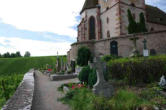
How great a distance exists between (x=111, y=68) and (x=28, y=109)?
5.68m

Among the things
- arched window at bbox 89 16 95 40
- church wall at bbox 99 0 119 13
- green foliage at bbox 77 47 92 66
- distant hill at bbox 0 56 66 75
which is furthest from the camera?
distant hill at bbox 0 56 66 75

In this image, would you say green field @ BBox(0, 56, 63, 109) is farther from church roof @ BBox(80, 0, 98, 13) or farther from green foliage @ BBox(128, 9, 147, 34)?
green foliage @ BBox(128, 9, 147, 34)

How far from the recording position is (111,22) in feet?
75.7

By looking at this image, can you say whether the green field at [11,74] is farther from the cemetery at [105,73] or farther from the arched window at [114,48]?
the arched window at [114,48]

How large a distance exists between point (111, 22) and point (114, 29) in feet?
5.67

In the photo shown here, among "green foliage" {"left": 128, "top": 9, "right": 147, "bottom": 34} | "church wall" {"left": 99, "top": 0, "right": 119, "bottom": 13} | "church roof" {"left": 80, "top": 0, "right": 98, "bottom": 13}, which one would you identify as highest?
"church roof" {"left": 80, "top": 0, "right": 98, "bottom": 13}

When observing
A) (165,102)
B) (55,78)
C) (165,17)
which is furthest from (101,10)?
(165,102)

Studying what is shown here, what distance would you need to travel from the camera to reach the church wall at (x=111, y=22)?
21594 millimetres

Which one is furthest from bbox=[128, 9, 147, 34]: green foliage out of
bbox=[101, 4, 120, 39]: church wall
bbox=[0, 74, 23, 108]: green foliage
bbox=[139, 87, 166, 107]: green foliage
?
bbox=[0, 74, 23, 108]: green foliage

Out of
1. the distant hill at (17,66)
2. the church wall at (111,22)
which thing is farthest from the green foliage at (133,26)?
the distant hill at (17,66)

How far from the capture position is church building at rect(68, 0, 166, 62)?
15.0 metres

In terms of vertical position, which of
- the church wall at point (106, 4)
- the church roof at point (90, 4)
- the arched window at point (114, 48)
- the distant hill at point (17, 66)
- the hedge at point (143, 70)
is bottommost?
the distant hill at point (17, 66)

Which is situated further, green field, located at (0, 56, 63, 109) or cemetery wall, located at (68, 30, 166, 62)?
cemetery wall, located at (68, 30, 166, 62)

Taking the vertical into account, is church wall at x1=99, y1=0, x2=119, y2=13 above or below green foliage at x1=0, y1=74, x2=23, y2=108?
above
